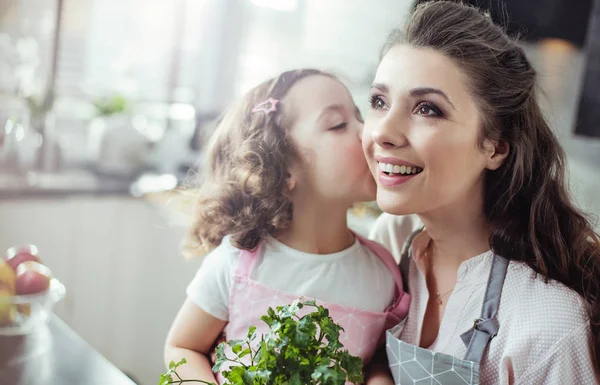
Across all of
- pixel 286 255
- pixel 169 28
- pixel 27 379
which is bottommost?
pixel 27 379

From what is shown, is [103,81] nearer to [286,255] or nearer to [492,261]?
[286,255]

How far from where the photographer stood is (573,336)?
97cm

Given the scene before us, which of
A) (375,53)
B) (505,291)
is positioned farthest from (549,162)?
(375,53)

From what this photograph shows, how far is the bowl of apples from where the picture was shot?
3.94 feet

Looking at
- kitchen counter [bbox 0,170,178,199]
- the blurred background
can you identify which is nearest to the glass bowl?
the blurred background

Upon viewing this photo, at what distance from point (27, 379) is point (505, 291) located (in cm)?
75

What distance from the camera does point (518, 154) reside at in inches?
43.4

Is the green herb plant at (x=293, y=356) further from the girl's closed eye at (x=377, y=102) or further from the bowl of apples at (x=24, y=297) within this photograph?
the bowl of apples at (x=24, y=297)

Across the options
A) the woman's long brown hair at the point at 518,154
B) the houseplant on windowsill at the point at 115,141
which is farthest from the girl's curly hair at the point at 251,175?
the houseplant on windowsill at the point at 115,141

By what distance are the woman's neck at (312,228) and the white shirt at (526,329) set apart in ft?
0.77

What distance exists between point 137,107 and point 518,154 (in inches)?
85.3

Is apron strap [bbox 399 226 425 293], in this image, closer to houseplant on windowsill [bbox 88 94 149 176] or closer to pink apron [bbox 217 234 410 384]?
pink apron [bbox 217 234 410 384]

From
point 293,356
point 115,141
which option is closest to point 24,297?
point 293,356

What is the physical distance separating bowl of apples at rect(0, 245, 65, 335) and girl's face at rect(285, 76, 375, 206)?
19.9 inches
